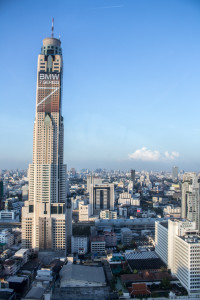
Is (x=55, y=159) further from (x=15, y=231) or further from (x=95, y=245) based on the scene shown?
(x=15, y=231)

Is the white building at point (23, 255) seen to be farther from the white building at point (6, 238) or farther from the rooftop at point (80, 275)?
the white building at point (6, 238)

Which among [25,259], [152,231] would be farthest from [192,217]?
[25,259]

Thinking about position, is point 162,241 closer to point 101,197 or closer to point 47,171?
Result: point 47,171

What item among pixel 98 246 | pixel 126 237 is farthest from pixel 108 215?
pixel 98 246

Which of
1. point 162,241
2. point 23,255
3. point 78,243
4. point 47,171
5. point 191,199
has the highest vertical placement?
point 47,171

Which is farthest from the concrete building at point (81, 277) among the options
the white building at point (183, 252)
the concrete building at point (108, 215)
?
the concrete building at point (108, 215)

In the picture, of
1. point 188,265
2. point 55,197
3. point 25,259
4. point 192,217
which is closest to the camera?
point 188,265

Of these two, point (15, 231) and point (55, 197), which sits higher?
point (55, 197)
